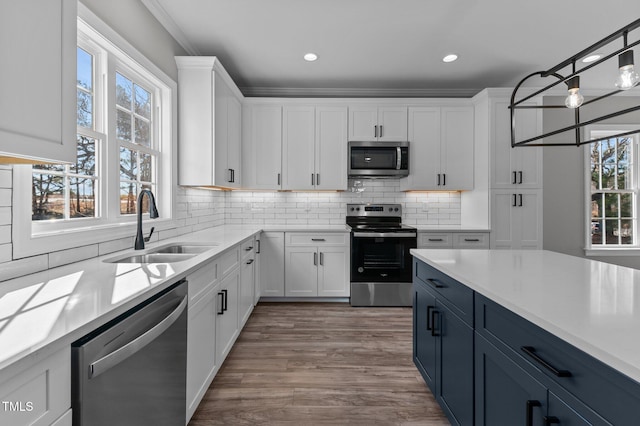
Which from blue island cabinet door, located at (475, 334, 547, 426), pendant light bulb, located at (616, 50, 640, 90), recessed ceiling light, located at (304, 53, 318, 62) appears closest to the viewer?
blue island cabinet door, located at (475, 334, 547, 426)

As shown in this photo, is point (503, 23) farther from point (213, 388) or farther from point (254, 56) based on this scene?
point (213, 388)

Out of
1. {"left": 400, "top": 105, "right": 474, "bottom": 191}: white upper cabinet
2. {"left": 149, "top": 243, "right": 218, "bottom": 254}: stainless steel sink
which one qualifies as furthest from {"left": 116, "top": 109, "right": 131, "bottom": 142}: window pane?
{"left": 400, "top": 105, "right": 474, "bottom": 191}: white upper cabinet

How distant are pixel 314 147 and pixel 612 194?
390cm

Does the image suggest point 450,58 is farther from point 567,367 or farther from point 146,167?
point 567,367

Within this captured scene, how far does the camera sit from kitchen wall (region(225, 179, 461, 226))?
4.27 meters

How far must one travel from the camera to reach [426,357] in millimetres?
1926

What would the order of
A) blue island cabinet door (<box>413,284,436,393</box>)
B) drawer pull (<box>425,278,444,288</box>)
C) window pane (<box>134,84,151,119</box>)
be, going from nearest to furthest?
drawer pull (<box>425,278,444,288</box>) → blue island cabinet door (<box>413,284,436,393</box>) → window pane (<box>134,84,151,119</box>)

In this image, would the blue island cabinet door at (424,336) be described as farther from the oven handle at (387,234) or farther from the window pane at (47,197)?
the window pane at (47,197)

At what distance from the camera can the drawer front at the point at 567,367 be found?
683mm

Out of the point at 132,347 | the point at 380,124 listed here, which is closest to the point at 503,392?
the point at 132,347

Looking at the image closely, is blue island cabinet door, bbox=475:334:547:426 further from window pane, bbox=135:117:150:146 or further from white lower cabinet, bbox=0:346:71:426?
window pane, bbox=135:117:150:146

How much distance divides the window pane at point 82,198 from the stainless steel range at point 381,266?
2.48 meters

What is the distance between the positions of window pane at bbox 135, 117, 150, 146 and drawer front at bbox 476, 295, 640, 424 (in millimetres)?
2569

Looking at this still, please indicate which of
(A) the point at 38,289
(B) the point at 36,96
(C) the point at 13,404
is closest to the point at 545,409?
(C) the point at 13,404
